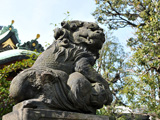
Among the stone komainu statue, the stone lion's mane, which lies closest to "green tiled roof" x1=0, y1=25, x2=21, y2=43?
the stone komainu statue

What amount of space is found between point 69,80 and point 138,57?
Result: 19.8ft

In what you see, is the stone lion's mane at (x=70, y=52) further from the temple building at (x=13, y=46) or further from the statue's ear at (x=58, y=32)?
the temple building at (x=13, y=46)

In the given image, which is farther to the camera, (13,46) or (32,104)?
(13,46)

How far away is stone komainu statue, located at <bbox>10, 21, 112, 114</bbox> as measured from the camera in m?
3.12

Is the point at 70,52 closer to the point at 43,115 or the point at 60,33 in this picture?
the point at 60,33

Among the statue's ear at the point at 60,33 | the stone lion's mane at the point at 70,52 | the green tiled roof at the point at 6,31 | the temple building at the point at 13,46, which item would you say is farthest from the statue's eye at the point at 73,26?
the green tiled roof at the point at 6,31

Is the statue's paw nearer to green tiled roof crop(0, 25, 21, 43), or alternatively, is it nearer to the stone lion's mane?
the stone lion's mane

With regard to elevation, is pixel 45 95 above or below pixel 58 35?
below

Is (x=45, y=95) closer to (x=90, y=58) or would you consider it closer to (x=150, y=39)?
(x=90, y=58)

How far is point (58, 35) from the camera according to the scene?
4.01 metres

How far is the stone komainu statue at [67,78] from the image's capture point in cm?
312

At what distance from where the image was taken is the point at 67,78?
3430mm

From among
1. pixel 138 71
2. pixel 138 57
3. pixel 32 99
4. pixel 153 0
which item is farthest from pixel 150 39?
pixel 32 99

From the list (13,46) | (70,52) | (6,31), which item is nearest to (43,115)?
(70,52)
